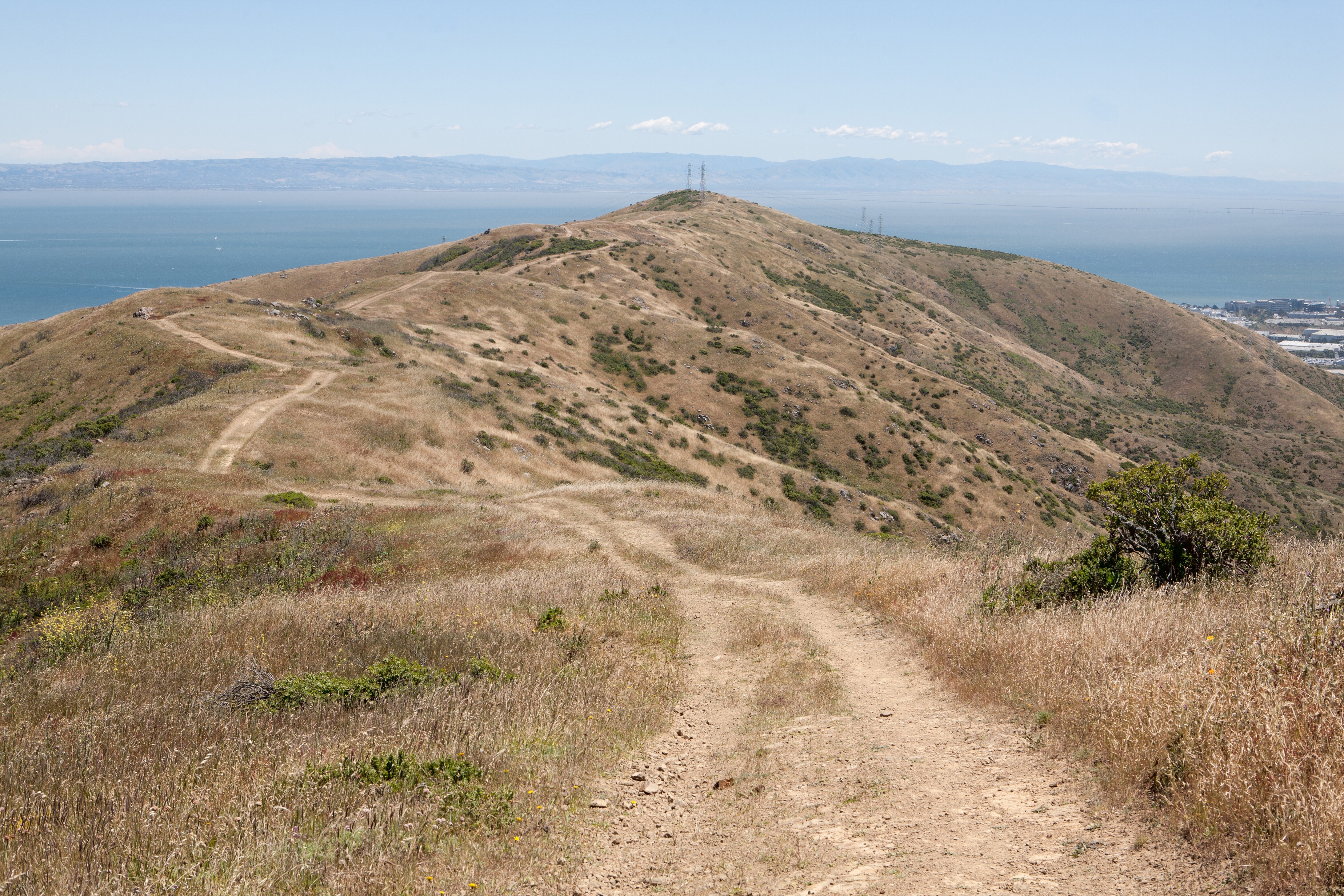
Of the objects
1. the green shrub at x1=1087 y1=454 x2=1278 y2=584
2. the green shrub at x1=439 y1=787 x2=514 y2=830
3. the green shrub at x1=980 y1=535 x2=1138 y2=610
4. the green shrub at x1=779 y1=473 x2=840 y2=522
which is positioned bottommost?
the green shrub at x1=779 y1=473 x2=840 y2=522

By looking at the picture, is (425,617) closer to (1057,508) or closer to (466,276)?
(1057,508)

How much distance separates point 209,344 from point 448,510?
83.0ft

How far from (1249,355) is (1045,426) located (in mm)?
65898

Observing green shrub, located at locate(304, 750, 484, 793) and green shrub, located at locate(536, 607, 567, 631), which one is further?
green shrub, located at locate(536, 607, 567, 631)

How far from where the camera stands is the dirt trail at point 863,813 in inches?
179

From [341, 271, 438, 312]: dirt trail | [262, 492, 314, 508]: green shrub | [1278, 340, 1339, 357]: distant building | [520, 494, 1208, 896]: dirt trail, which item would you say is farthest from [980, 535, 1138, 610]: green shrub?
[1278, 340, 1339, 357]: distant building

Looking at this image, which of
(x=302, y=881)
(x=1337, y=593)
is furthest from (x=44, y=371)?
(x=1337, y=593)

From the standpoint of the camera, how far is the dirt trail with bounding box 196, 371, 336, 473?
76.7 ft

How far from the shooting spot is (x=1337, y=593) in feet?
21.0

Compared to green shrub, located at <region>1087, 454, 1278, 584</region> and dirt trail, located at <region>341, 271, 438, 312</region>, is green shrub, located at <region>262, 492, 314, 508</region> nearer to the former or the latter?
green shrub, located at <region>1087, 454, 1278, 584</region>

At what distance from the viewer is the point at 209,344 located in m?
36.8

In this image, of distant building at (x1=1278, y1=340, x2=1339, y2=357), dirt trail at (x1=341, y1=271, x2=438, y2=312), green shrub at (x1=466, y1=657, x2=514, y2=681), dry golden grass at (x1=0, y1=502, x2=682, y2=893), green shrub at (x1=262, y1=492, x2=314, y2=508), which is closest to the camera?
dry golden grass at (x1=0, y1=502, x2=682, y2=893)

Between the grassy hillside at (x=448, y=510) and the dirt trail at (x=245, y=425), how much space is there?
0.54ft

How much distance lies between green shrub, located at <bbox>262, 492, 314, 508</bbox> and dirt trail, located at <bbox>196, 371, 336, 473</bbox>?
3.73m
